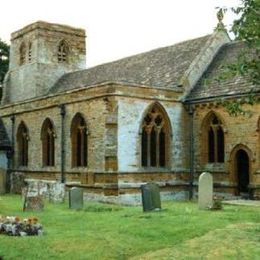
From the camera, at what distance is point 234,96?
2198 cm

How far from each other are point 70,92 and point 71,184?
14.2 feet

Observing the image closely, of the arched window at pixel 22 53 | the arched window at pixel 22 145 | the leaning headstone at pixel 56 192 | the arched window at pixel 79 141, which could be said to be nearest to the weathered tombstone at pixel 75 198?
the leaning headstone at pixel 56 192

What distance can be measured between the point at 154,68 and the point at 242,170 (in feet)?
25.8

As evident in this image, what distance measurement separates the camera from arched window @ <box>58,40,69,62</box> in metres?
37.1

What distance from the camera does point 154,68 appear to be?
27.3 metres

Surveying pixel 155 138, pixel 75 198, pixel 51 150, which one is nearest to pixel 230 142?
pixel 155 138

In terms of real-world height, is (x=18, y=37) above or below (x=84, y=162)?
above

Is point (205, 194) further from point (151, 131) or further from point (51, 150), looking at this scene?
point (51, 150)

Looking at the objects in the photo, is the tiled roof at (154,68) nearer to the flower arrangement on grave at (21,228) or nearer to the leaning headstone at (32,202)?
the leaning headstone at (32,202)

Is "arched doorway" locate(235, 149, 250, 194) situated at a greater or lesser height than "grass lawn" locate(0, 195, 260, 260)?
greater

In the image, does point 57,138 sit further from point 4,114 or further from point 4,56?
point 4,56

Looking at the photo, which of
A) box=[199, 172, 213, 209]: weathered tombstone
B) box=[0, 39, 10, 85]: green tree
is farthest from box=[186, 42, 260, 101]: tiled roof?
box=[0, 39, 10, 85]: green tree

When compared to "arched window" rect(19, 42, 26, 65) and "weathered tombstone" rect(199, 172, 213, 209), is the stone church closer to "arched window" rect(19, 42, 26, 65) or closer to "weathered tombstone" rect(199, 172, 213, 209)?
"weathered tombstone" rect(199, 172, 213, 209)

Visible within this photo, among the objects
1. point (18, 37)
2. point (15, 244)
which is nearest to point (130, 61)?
point (18, 37)
